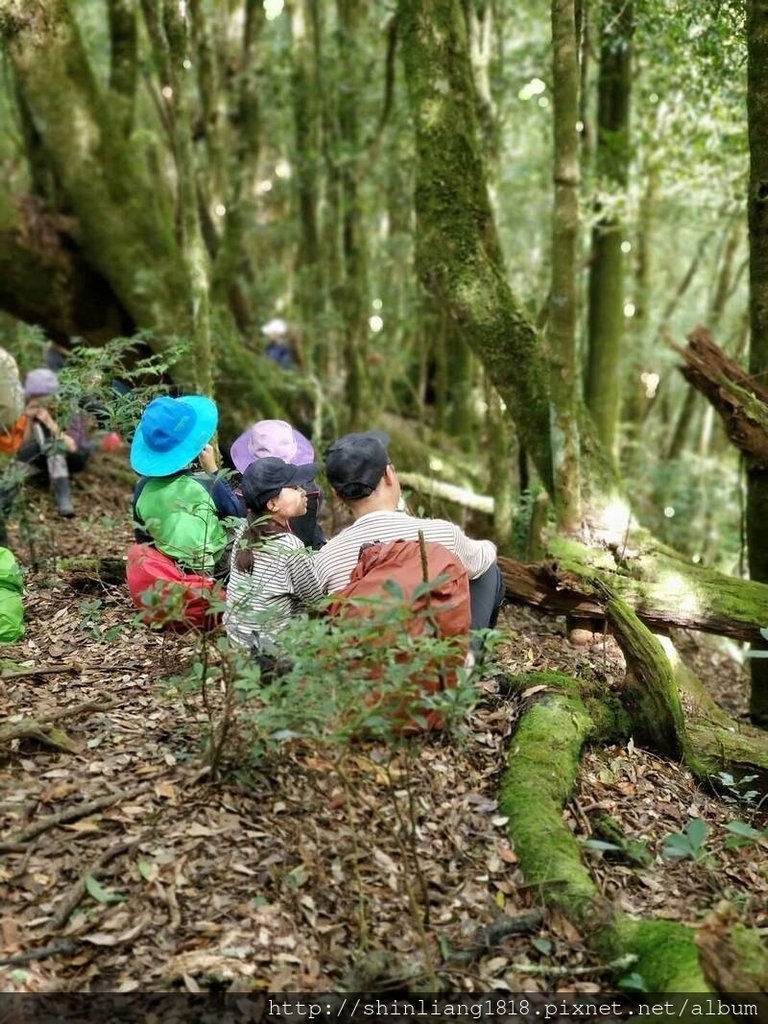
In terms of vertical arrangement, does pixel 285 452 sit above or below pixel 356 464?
below

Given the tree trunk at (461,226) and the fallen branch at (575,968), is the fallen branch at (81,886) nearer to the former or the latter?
the fallen branch at (575,968)

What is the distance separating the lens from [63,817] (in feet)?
13.1

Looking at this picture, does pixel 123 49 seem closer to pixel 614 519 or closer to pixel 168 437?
pixel 168 437

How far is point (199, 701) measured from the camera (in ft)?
16.2

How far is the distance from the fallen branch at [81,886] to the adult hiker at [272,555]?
3.83 ft

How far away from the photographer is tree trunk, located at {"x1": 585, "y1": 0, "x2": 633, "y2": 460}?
499 inches

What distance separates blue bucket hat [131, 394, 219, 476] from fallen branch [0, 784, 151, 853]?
227 centimetres

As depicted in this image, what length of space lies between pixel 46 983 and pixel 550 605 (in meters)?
4.32

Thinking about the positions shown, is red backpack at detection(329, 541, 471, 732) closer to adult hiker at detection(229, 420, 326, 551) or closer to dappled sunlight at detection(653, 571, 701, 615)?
adult hiker at detection(229, 420, 326, 551)

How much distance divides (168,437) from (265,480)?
3.23 feet

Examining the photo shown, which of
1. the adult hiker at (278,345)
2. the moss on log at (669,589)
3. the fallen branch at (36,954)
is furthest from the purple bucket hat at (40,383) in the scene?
the fallen branch at (36,954)

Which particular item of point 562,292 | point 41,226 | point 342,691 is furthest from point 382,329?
point 342,691

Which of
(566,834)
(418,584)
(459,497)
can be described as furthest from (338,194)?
(566,834)

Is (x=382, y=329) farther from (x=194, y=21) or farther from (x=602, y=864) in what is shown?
(x=602, y=864)
